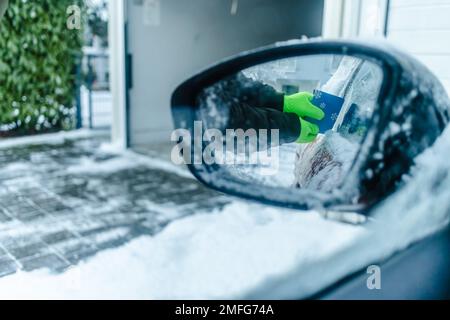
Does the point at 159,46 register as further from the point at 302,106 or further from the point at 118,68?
the point at 302,106

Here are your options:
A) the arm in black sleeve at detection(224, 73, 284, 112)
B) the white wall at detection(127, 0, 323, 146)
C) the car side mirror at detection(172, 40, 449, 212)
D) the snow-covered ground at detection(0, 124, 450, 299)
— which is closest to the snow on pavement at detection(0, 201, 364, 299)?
the snow-covered ground at detection(0, 124, 450, 299)

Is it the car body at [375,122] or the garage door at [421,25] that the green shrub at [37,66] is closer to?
the garage door at [421,25]

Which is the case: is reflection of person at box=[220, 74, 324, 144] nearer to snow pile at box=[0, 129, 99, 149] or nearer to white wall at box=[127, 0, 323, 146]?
white wall at box=[127, 0, 323, 146]

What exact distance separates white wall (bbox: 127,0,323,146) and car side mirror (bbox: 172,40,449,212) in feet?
18.0

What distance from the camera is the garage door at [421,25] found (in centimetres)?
208

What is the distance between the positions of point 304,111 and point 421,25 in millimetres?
1812

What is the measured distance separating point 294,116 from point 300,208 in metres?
0.21

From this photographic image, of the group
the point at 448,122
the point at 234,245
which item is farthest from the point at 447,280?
the point at 234,245

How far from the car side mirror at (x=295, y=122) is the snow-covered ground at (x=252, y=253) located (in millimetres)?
85

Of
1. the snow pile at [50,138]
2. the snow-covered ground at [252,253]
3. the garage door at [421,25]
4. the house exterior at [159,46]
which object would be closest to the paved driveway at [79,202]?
the snow-covered ground at [252,253]

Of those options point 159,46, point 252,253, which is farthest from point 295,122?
point 159,46

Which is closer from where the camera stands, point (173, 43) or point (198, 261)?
point (198, 261)

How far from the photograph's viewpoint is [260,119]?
32.0 inches
